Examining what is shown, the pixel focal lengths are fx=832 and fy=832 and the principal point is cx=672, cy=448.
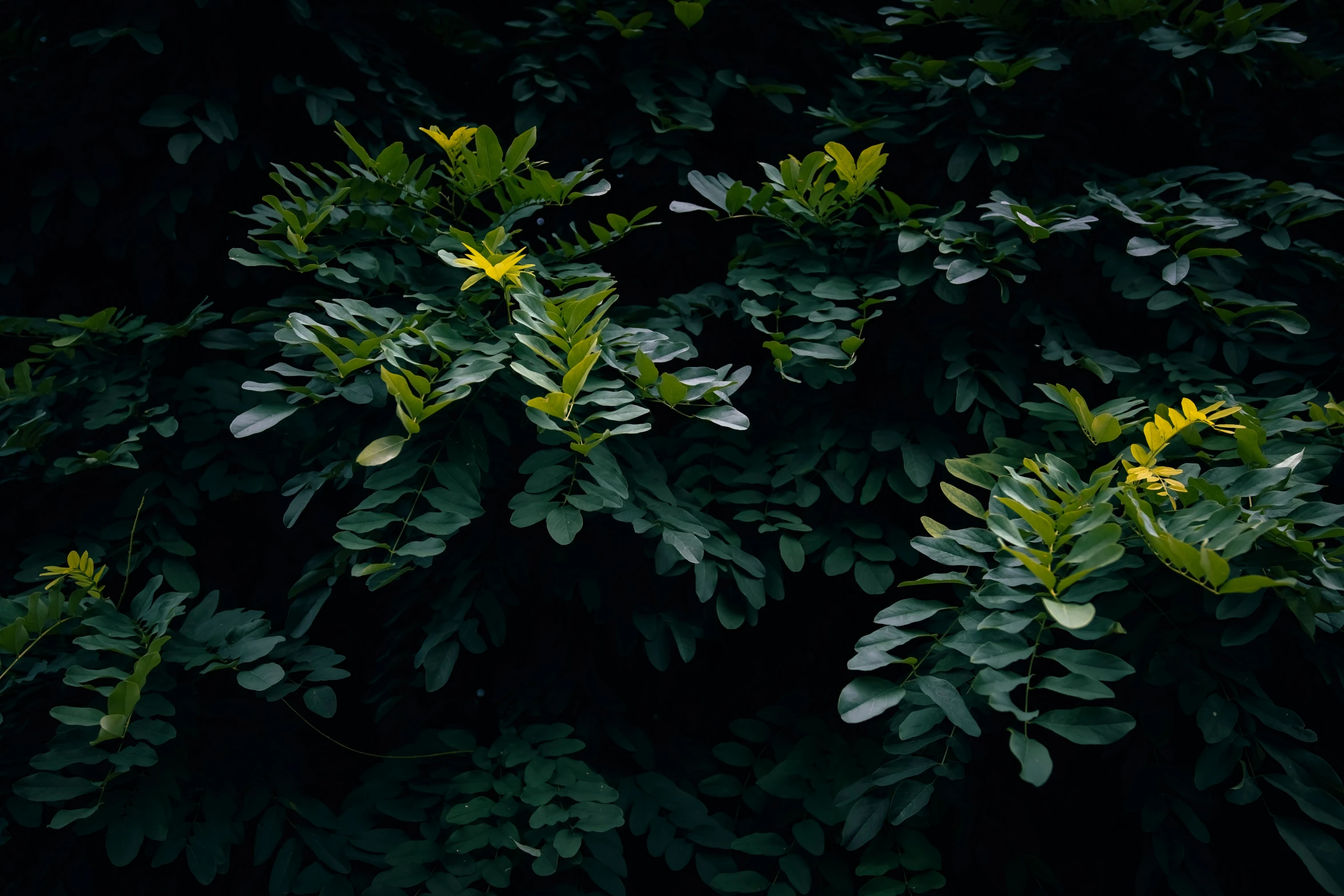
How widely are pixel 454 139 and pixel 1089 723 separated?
1.76 m

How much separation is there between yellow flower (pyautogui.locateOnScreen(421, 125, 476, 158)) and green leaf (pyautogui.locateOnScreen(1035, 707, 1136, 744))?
1.66 metres

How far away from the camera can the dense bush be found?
5.13 ft

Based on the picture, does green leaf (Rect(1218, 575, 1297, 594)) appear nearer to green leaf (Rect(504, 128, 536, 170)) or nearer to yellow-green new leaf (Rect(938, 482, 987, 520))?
yellow-green new leaf (Rect(938, 482, 987, 520))

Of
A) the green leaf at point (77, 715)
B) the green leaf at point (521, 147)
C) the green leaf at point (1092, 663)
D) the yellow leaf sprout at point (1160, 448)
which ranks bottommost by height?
the green leaf at point (77, 715)

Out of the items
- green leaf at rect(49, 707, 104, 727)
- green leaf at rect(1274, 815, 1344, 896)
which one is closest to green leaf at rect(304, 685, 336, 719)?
green leaf at rect(49, 707, 104, 727)

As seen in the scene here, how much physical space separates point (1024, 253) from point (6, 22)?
3048mm

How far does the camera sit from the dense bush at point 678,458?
1563mm

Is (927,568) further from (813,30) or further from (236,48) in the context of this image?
(236,48)

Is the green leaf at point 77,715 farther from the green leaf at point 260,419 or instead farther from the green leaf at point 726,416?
the green leaf at point 726,416

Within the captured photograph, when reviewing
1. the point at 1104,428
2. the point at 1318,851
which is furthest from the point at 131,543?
the point at 1318,851

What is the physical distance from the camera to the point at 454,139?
1.94 meters

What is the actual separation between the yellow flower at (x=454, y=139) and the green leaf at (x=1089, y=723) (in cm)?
166

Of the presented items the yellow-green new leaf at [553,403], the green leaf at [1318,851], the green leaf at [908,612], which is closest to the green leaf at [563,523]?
the yellow-green new leaf at [553,403]

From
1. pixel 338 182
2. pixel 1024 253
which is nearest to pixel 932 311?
pixel 1024 253
